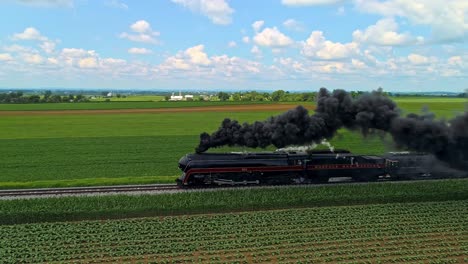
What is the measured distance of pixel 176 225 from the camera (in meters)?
20.8

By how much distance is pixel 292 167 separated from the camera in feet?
88.6

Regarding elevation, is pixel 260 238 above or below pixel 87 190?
below

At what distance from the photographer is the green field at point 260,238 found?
17219mm

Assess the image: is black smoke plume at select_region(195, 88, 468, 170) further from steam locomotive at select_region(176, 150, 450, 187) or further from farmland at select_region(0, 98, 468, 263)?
farmland at select_region(0, 98, 468, 263)

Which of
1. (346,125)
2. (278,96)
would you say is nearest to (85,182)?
(346,125)

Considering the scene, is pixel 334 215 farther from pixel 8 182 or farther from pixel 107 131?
pixel 107 131

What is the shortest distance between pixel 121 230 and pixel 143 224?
1.21 metres

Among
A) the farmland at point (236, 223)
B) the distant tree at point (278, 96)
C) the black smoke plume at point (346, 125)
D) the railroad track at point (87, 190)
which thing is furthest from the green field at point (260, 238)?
the distant tree at point (278, 96)

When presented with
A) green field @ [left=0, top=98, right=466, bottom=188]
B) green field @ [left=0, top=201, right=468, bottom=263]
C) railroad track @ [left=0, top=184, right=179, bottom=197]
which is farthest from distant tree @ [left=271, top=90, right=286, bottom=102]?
green field @ [left=0, top=201, right=468, bottom=263]

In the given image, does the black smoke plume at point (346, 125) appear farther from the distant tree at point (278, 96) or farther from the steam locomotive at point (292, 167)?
the distant tree at point (278, 96)

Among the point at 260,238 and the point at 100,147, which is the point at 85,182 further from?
the point at 100,147

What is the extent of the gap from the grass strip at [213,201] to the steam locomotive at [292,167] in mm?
1082

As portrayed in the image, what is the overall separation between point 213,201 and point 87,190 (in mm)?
9274

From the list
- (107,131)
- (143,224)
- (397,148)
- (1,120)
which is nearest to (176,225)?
(143,224)
